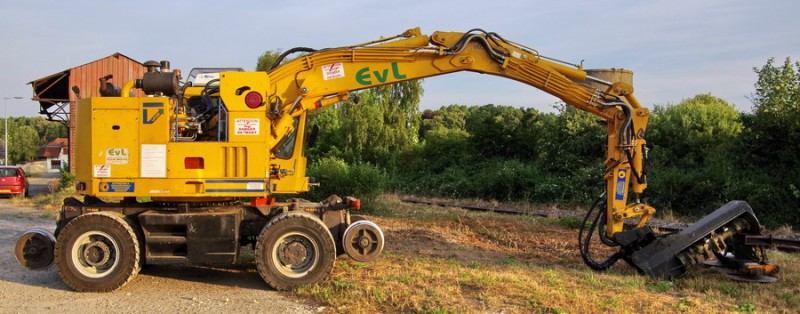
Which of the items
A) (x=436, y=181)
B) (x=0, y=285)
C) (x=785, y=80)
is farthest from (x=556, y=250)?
(x=436, y=181)

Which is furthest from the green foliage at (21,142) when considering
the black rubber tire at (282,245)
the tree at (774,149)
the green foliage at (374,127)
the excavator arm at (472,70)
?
the black rubber tire at (282,245)

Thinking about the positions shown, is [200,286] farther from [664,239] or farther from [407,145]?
[407,145]

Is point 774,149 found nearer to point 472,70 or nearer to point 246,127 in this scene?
point 472,70

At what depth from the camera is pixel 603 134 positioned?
2812 cm

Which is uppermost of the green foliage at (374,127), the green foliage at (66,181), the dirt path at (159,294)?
the green foliage at (374,127)

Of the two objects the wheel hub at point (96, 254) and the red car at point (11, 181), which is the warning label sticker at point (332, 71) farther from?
the red car at point (11, 181)

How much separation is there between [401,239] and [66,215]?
20.4ft

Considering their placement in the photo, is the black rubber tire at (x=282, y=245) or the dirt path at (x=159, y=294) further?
the black rubber tire at (x=282, y=245)

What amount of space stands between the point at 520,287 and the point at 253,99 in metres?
4.24

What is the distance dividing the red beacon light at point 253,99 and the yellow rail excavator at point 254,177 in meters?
0.01

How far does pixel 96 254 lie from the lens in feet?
27.6

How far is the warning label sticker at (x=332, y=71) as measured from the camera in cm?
934

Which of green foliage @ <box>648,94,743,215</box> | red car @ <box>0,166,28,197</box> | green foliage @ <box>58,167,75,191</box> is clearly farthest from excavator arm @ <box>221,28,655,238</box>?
red car @ <box>0,166,28,197</box>

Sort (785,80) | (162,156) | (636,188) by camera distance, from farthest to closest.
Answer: (785,80)
(636,188)
(162,156)
